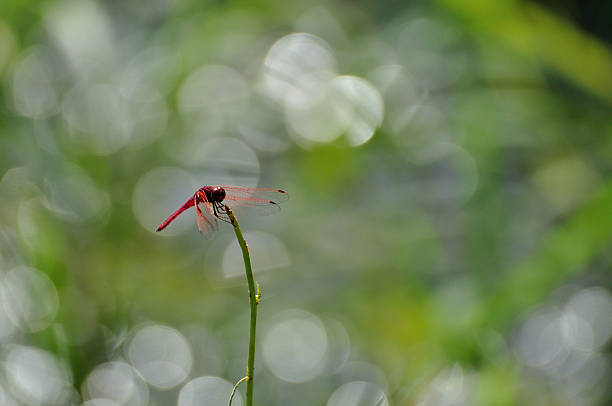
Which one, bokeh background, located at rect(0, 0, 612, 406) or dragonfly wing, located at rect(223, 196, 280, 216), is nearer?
dragonfly wing, located at rect(223, 196, 280, 216)

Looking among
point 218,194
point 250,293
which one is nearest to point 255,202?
point 218,194

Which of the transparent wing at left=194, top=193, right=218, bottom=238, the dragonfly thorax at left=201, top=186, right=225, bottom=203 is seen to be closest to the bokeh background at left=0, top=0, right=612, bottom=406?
the transparent wing at left=194, top=193, right=218, bottom=238

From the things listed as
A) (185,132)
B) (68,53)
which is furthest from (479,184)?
(68,53)

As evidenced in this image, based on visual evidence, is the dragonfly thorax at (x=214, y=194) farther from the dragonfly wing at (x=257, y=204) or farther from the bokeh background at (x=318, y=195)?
the bokeh background at (x=318, y=195)

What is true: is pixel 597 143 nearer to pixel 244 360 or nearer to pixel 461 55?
pixel 461 55

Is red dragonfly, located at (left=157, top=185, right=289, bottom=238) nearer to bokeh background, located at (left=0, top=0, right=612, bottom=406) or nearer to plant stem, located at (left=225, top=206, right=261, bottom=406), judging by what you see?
plant stem, located at (left=225, top=206, right=261, bottom=406)

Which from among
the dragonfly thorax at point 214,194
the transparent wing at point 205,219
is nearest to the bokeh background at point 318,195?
the transparent wing at point 205,219

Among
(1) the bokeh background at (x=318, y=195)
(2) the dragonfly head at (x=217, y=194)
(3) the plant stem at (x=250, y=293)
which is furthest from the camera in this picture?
(1) the bokeh background at (x=318, y=195)
